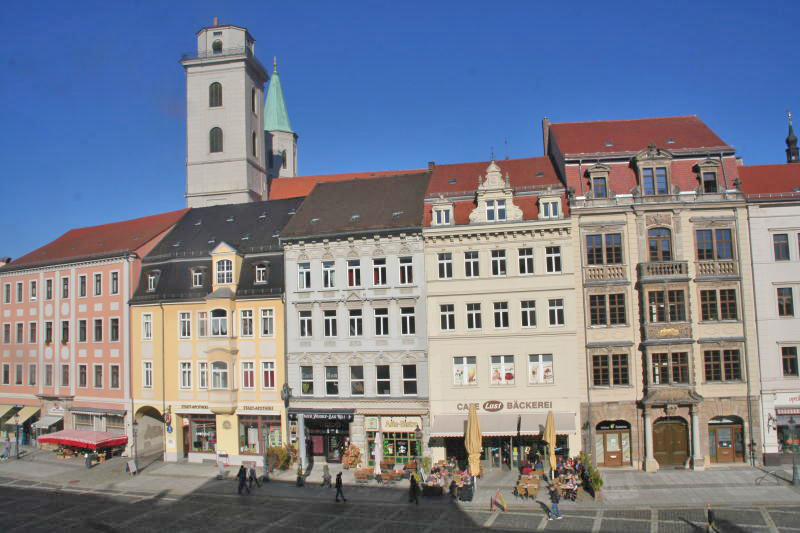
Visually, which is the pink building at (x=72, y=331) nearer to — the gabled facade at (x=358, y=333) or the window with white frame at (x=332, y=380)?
the gabled facade at (x=358, y=333)

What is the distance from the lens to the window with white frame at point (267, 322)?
42.2 meters

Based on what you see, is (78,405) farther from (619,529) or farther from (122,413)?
(619,529)

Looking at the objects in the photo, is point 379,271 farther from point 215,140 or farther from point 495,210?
point 215,140

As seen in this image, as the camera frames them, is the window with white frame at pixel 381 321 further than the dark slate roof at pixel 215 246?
No

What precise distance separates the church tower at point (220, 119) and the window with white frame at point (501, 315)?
32.9 m

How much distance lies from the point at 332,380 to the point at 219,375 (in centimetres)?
745

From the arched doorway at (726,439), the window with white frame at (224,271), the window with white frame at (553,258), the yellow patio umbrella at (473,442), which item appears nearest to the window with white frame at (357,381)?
the yellow patio umbrella at (473,442)

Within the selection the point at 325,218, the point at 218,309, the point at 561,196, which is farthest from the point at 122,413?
the point at 561,196

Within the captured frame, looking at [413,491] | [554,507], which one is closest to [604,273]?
[554,507]

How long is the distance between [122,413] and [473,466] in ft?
82.9

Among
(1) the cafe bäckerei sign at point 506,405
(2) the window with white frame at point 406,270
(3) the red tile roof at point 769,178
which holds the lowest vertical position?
(1) the cafe bäckerei sign at point 506,405

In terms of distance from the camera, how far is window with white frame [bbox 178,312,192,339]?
145 feet

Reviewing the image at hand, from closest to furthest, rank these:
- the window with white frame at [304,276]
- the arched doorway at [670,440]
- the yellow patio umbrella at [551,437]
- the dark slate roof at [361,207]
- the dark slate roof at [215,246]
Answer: the yellow patio umbrella at [551,437]
the arched doorway at [670,440]
the dark slate roof at [361,207]
the window with white frame at [304,276]
the dark slate roof at [215,246]

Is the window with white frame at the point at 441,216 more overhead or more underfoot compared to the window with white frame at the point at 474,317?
more overhead
